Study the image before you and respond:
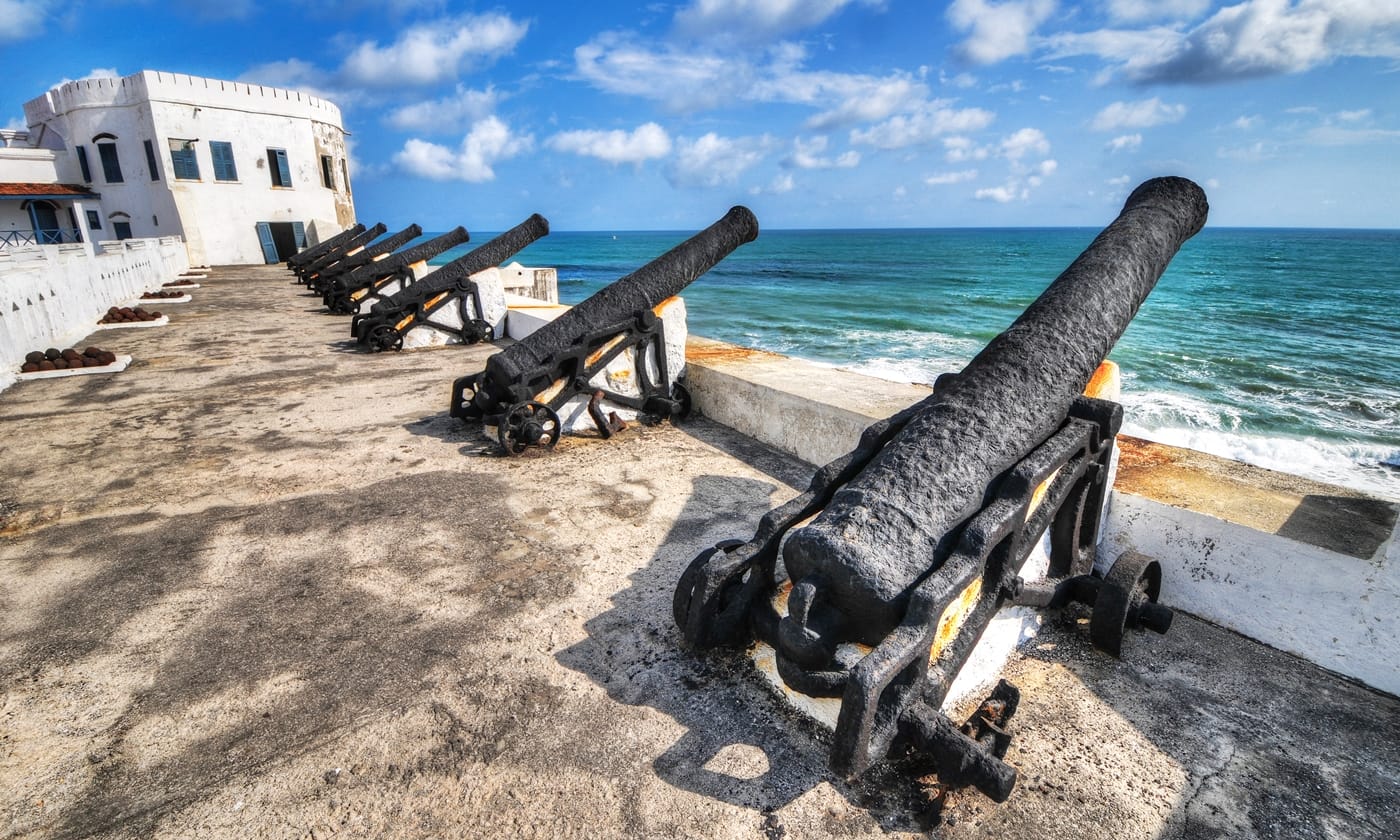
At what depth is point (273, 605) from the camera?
317cm

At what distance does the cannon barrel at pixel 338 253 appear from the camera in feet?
62.6

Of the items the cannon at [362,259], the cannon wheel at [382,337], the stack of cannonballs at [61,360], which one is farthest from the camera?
the cannon at [362,259]

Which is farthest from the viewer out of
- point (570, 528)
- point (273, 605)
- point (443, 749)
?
point (570, 528)

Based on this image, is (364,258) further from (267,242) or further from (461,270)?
(267,242)

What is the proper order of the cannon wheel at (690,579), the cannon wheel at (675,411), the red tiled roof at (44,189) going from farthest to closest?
1. the red tiled roof at (44,189)
2. the cannon wheel at (675,411)
3. the cannon wheel at (690,579)

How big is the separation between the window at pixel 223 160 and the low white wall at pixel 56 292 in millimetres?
13486

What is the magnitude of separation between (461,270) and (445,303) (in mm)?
535

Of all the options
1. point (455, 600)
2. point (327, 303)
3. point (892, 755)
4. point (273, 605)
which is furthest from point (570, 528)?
point (327, 303)

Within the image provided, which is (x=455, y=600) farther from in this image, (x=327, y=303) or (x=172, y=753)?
(x=327, y=303)

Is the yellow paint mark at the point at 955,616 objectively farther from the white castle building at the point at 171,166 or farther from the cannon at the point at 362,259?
the white castle building at the point at 171,166

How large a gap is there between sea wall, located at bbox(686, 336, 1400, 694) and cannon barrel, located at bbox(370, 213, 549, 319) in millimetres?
8128

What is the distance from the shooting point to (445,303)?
9.79 m

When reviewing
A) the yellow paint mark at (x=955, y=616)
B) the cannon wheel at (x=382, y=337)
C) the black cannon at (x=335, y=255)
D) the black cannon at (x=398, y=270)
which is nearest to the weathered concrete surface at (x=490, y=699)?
the yellow paint mark at (x=955, y=616)

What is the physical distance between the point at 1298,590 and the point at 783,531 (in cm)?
201
